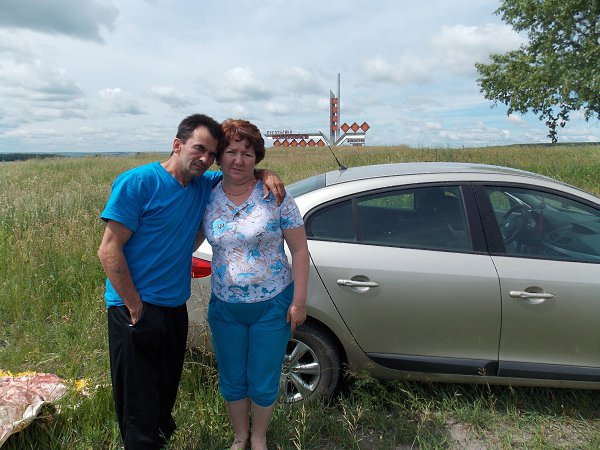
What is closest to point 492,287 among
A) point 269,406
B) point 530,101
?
point 269,406

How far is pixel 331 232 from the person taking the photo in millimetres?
2795

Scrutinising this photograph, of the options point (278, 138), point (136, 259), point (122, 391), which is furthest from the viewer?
point (278, 138)

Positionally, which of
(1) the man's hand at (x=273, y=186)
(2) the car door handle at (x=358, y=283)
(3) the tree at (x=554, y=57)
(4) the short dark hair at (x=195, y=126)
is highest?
(3) the tree at (x=554, y=57)

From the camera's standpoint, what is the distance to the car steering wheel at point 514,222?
2793mm

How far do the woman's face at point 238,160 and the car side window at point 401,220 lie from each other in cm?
82

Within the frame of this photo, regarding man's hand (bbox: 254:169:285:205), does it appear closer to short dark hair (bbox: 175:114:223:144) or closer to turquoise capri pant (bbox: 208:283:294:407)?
short dark hair (bbox: 175:114:223:144)

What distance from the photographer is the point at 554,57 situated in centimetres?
2162

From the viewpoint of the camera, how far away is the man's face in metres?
1.97

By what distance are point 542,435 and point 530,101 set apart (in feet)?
86.7

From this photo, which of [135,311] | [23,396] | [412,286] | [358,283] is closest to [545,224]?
[412,286]

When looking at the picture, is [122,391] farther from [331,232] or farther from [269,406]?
[331,232]

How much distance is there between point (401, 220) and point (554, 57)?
23299mm

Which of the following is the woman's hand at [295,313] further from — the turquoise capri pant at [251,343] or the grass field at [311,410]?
the grass field at [311,410]

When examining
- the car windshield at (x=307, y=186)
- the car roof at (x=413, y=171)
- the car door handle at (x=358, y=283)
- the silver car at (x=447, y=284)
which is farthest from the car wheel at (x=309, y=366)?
the car roof at (x=413, y=171)
